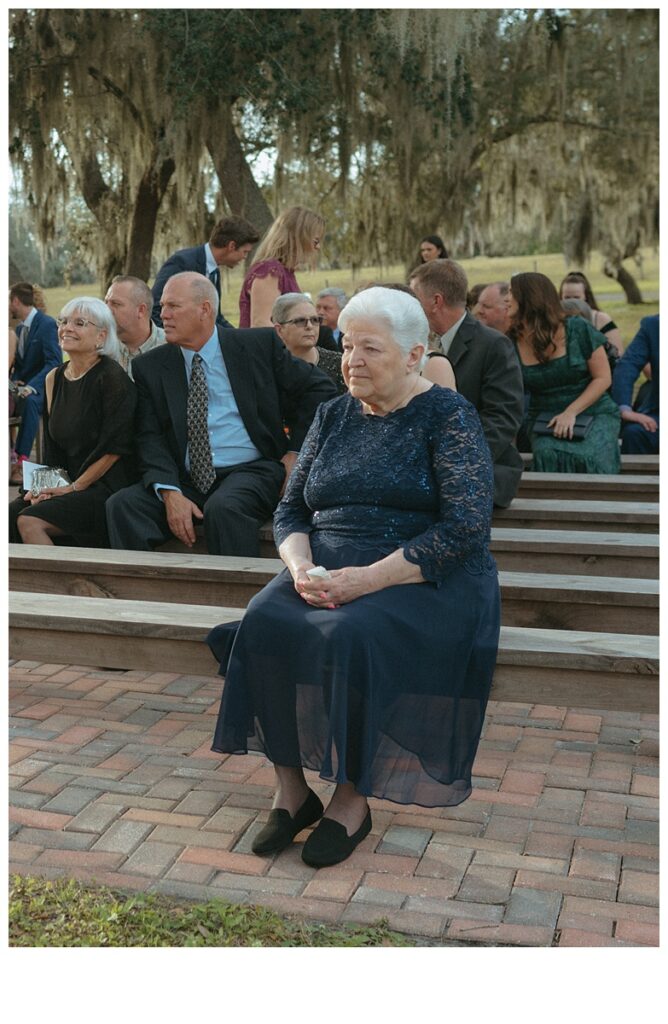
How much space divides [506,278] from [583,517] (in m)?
15.3

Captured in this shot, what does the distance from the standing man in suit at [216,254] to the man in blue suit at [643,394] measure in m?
2.43

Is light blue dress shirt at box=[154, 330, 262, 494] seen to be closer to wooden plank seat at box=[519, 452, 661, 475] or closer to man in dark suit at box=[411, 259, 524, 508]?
man in dark suit at box=[411, 259, 524, 508]

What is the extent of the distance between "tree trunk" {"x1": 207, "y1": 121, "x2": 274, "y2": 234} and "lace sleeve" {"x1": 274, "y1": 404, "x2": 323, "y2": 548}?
8.15 m

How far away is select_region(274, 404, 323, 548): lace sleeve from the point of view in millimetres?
3309

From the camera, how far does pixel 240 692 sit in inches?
118

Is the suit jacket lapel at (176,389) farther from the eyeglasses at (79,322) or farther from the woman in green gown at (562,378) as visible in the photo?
the woman in green gown at (562,378)

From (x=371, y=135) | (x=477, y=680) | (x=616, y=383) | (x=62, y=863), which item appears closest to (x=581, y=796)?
(x=477, y=680)

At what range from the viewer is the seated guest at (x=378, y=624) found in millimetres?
2908

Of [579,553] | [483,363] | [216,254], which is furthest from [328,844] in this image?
[216,254]

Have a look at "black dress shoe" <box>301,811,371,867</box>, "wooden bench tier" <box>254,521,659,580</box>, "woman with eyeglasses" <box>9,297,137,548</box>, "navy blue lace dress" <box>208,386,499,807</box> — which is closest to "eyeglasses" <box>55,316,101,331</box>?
"woman with eyeglasses" <box>9,297,137,548</box>

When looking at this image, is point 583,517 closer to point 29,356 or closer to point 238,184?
point 29,356

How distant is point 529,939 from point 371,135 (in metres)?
10.5

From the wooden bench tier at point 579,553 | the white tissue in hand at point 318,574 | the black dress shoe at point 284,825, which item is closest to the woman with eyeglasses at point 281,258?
the wooden bench tier at point 579,553

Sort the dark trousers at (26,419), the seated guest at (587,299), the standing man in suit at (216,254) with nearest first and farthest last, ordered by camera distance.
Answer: the standing man in suit at (216,254), the seated guest at (587,299), the dark trousers at (26,419)
